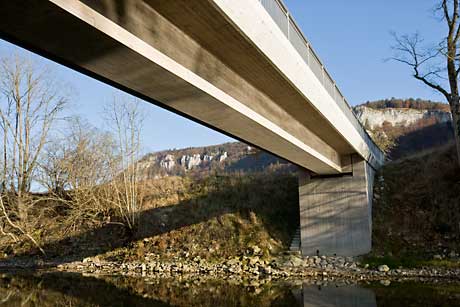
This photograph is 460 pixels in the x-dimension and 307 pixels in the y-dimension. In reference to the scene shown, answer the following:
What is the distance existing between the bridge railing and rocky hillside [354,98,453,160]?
121 feet

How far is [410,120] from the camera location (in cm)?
7125

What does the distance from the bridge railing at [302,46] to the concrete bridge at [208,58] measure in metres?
0.03

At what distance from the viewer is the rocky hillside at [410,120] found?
52438 millimetres

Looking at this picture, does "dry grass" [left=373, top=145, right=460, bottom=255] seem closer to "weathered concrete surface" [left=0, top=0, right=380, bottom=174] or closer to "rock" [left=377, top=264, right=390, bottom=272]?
"rock" [left=377, top=264, right=390, bottom=272]

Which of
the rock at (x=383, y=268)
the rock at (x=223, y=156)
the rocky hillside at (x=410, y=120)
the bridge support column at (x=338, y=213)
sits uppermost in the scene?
the rocky hillside at (x=410, y=120)

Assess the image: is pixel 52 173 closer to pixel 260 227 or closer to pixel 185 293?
pixel 260 227

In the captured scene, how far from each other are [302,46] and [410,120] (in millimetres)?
67946

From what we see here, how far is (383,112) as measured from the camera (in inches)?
3073

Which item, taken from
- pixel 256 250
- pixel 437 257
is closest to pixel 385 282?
pixel 437 257

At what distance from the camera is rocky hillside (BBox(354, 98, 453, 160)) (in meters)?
52.4

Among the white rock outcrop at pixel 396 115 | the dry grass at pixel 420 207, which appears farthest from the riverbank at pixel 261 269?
the white rock outcrop at pixel 396 115

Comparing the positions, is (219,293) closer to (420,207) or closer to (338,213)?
(338,213)

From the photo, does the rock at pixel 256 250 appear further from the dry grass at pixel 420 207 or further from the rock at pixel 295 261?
the dry grass at pixel 420 207

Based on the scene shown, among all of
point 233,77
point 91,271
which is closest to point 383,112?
point 91,271
